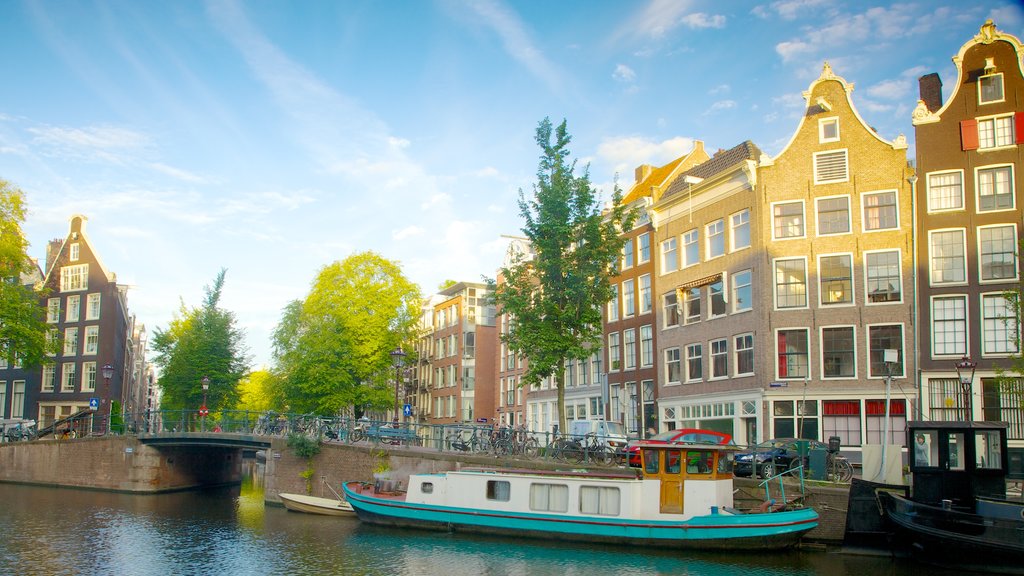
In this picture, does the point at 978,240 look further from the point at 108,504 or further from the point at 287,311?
the point at 287,311

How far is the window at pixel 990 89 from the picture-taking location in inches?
1389

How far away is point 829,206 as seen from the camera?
37156 mm

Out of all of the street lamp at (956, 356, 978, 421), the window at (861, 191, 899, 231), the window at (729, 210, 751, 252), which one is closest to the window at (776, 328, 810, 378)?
the window at (729, 210, 751, 252)

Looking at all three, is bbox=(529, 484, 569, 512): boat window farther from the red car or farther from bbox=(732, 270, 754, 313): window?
bbox=(732, 270, 754, 313): window

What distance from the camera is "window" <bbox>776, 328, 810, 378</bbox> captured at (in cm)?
3672

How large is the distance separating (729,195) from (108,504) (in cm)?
3223

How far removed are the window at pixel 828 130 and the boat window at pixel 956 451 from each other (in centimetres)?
1667

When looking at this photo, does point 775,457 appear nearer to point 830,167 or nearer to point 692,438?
point 692,438

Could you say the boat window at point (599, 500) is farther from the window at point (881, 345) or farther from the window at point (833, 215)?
the window at point (833, 215)

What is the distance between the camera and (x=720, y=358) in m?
40.4

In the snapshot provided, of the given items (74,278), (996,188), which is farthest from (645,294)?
(74,278)

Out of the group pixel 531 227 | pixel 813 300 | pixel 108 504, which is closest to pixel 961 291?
pixel 813 300

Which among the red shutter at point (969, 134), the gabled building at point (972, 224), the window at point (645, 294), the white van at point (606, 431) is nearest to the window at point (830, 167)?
the gabled building at point (972, 224)

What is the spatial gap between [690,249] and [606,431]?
39.4ft
